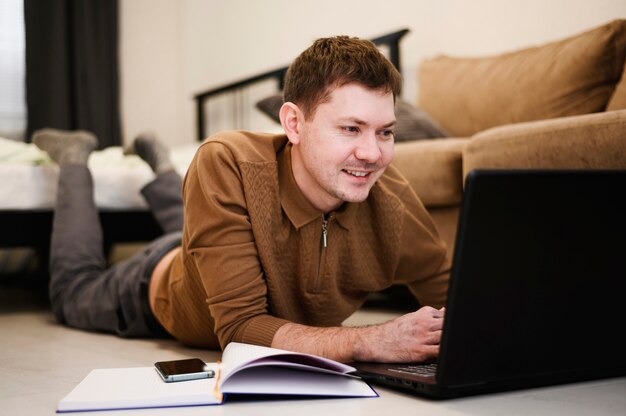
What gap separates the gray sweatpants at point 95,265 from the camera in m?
1.71

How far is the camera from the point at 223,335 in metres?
1.21

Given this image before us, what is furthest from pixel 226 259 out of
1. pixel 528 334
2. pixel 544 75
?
pixel 544 75

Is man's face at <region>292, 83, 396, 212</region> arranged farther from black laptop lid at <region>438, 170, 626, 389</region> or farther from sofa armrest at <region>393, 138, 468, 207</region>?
sofa armrest at <region>393, 138, 468, 207</region>

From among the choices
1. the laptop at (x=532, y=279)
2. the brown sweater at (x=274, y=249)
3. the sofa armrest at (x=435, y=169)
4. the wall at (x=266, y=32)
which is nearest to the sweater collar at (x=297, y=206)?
the brown sweater at (x=274, y=249)

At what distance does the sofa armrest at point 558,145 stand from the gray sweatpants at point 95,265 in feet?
2.69

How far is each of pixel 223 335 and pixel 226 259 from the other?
14cm

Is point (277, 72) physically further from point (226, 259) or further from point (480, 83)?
point (226, 259)

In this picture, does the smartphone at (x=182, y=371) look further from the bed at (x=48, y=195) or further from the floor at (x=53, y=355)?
the bed at (x=48, y=195)

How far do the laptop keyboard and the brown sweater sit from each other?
0.23 meters

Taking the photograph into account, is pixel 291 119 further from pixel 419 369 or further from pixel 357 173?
pixel 419 369

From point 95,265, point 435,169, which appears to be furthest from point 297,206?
point 95,265

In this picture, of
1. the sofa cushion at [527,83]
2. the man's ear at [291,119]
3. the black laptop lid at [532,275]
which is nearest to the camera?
the black laptop lid at [532,275]

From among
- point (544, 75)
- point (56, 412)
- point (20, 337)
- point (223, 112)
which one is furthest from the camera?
point (223, 112)

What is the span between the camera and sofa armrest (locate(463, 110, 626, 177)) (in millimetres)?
1408
